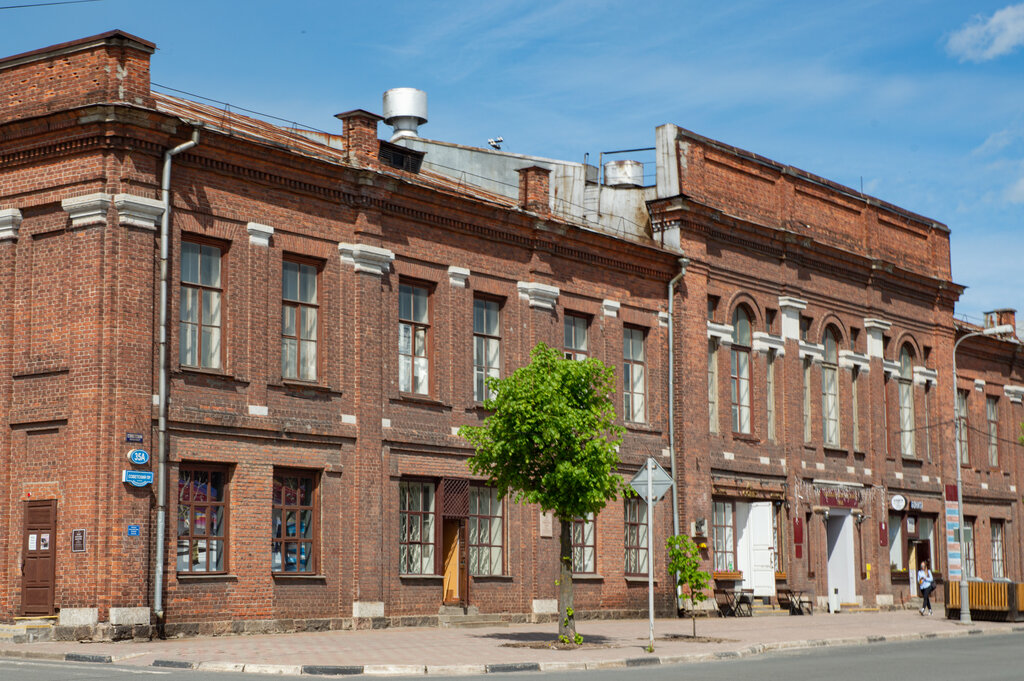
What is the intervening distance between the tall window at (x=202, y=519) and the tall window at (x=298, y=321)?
276 centimetres

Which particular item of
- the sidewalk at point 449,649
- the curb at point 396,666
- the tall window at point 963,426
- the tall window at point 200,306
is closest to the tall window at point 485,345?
the sidewalk at point 449,649

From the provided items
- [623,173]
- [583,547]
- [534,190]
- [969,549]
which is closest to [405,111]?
[623,173]

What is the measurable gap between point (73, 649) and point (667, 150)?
20.8m

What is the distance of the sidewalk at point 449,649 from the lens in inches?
773

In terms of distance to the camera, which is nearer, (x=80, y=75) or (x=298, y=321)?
(x=80, y=75)

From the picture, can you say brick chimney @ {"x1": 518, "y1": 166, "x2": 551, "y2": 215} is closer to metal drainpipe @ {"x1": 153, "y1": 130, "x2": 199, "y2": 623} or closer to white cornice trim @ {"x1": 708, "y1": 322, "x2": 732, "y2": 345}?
white cornice trim @ {"x1": 708, "y1": 322, "x2": 732, "y2": 345}

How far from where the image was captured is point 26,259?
967 inches

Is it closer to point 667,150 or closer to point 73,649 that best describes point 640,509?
point 667,150

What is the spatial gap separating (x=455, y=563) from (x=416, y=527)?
1.42 m

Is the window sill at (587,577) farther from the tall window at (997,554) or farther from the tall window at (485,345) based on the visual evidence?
the tall window at (997,554)

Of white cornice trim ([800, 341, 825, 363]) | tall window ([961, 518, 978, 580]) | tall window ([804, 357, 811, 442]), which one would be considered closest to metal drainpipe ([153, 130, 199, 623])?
white cornice trim ([800, 341, 825, 363])

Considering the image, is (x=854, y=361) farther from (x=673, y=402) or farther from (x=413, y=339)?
(x=413, y=339)

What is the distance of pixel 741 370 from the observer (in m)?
38.0

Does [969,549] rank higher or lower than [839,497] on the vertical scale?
lower
